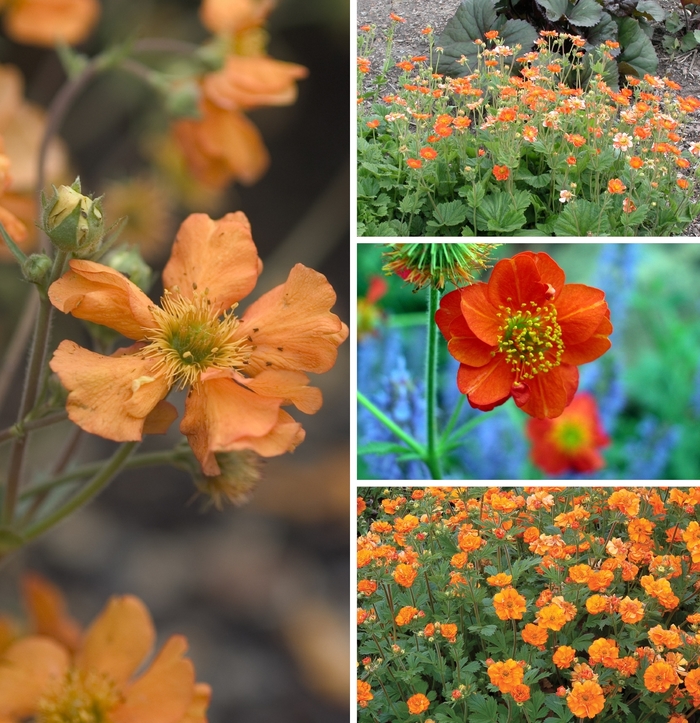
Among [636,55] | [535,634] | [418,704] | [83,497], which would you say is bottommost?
[418,704]

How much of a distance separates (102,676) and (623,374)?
812 millimetres

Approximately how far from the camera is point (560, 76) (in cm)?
127

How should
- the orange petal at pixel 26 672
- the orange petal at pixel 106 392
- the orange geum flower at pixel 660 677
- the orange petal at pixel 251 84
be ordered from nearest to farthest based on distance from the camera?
1. the orange petal at pixel 106 392
2. the orange petal at pixel 26 672
3. the orange petal at pixel 251 84
4. the orange geum flower at pixel 660 677

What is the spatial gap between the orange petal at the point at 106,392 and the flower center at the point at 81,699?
28 centimetres

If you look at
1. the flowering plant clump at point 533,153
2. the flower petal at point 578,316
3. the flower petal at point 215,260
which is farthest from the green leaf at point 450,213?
the flower petal at point 215,260

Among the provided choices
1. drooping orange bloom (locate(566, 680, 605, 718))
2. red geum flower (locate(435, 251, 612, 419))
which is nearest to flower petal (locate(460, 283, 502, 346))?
red geum flower (locate(435, 251, 612, 419))

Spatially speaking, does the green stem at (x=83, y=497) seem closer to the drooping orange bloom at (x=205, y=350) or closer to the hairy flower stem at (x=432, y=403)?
the drooping orange bloom at (x=205, y=350)

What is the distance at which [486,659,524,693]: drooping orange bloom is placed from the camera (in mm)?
1138

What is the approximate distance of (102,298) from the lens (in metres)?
0.69

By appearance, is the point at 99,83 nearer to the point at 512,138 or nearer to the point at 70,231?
the point at 512,138

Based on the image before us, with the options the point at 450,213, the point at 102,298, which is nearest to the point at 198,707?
the point at 102,298

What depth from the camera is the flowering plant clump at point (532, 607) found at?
1.14m

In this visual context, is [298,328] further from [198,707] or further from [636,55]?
[636,55]

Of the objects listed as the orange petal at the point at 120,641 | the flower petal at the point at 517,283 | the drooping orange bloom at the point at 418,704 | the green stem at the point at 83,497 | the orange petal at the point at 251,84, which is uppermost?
the orange petal at the point at 251,84
